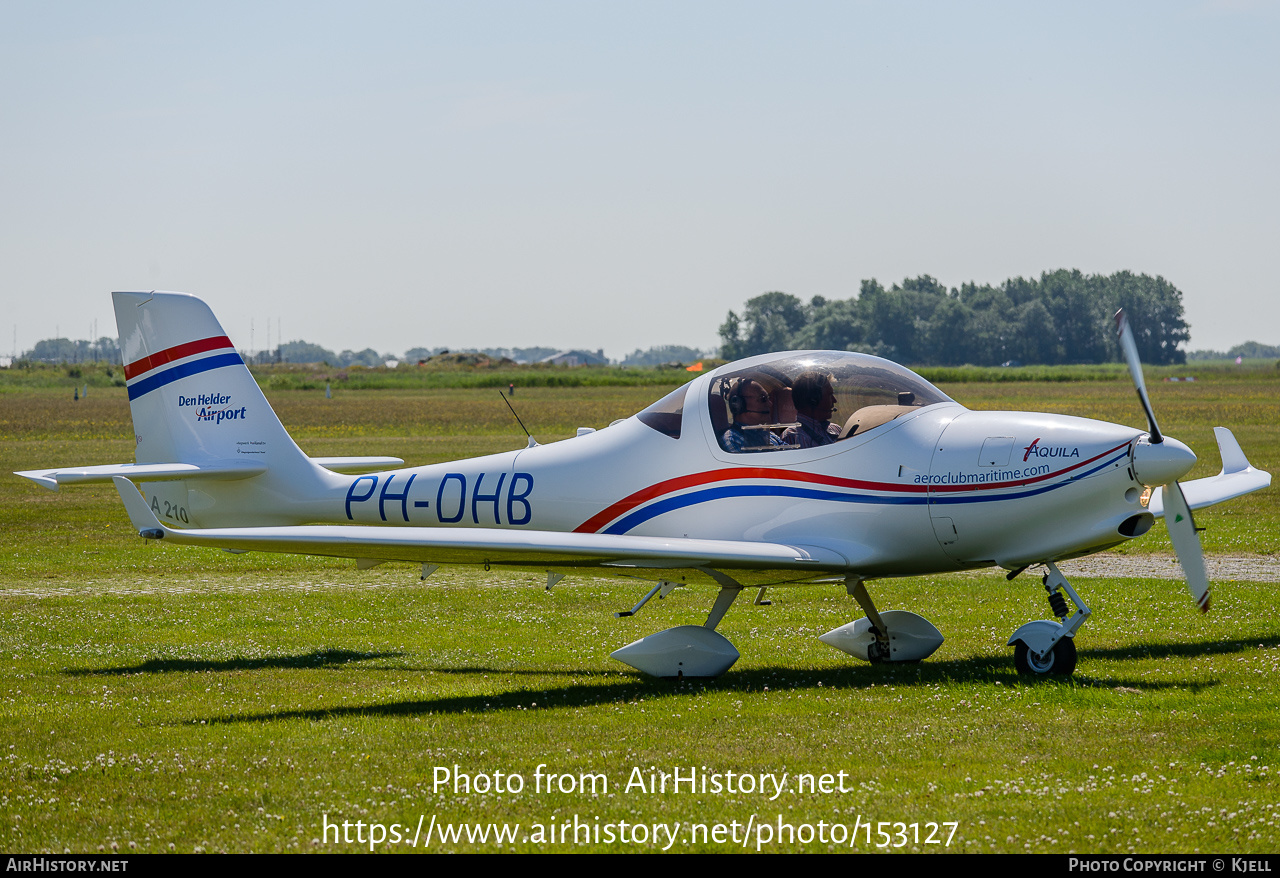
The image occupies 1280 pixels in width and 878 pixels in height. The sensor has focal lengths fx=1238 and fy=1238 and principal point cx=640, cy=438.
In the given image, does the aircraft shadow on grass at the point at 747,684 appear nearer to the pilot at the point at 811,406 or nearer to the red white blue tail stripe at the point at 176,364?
the pilot at the point at 811,406

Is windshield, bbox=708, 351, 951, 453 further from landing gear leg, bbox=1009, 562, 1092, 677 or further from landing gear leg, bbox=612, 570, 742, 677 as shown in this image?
landing gear leg, bbox=1009, 562, 1092, 677

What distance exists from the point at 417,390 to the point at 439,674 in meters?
81.1

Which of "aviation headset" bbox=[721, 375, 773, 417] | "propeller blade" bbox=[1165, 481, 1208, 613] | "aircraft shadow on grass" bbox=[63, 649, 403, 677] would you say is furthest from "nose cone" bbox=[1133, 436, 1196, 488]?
"aircraft shadow on grass" bbox=[63, 649, 403, 677]

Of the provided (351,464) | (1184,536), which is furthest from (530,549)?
(1184,536)

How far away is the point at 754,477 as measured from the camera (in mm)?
10289

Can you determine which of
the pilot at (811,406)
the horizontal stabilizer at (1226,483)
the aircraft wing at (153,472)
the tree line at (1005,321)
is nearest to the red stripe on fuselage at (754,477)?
the pilot at (811,406)

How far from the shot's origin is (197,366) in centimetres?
1216

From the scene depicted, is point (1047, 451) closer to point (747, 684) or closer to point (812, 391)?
point (812, 391)

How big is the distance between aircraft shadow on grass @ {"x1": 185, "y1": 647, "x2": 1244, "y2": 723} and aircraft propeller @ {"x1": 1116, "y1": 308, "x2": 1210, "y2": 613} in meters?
0.83

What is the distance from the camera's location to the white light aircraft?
9250 mm

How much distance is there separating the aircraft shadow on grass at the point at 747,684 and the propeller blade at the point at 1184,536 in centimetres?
79

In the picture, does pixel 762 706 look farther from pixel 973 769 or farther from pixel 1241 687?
pixel 1241 687

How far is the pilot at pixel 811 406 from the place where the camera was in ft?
33.3
